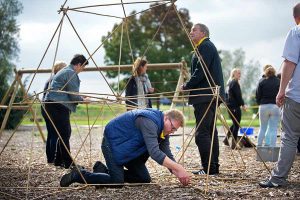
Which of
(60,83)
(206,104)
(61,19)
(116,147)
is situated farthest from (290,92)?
(60,83)

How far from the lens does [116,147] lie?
542 centimetres

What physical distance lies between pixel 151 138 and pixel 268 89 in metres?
5.09

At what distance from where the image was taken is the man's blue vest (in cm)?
533

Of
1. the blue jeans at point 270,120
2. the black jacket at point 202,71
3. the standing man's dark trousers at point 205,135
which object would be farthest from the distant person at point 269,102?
the standing man's dark trousers at point 205,135

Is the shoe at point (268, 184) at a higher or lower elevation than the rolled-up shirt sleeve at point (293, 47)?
lower

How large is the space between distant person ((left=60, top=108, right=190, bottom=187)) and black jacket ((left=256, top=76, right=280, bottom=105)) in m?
4.56

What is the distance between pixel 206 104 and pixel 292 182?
1439mm

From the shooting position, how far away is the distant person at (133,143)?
16.7ft

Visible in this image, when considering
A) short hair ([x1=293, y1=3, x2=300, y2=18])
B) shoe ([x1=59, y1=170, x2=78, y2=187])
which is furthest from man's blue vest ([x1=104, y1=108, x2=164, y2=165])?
short hair ([x1=293, y1=3, x2=300, y2=18])

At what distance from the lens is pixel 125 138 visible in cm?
537

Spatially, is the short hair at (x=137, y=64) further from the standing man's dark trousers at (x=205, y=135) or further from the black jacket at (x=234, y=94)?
the black jacket at (x=234, y=94)

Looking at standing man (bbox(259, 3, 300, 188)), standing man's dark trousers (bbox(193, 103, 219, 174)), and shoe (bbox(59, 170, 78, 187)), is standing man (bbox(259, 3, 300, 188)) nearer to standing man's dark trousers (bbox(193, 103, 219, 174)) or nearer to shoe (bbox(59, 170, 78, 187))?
standing man's dark trousers (bbox(193, 103, 219, 174))

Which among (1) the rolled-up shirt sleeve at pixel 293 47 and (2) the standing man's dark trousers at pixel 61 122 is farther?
(2) the standing man's dark trousers at pixel 61 122

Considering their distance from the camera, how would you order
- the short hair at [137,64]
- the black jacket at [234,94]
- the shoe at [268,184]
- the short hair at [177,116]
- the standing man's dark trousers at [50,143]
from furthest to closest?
the black jacket at [234,94] → the short hair at [137,64] → the standing man's dark trousers at [50,143] → the shoe at [268,184] → the short hair at [177,116]
